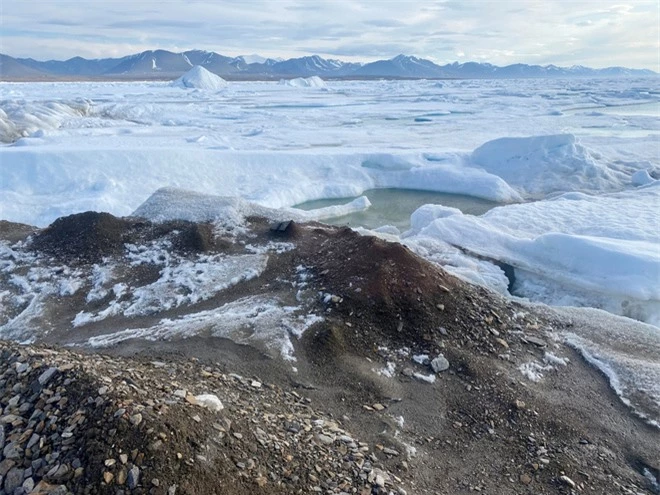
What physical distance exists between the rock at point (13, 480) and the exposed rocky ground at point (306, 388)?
0.04ft

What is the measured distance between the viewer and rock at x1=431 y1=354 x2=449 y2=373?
5336 millimetres

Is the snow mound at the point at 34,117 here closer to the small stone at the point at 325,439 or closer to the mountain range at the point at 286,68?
the small stone at the point at 325,439

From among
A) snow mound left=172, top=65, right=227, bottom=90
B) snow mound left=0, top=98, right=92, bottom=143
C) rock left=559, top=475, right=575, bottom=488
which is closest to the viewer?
rock left=559, top=475, right=575, bottom=488

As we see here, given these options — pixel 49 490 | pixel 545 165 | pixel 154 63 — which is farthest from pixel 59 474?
pixel 154 63

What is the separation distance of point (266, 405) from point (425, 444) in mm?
1362

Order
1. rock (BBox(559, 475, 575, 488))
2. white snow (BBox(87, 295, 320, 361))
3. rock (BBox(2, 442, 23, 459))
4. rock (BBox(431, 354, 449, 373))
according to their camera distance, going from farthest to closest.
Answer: white snow (BBox(87, 295, 320, 361)) < rock (BBox(431, 354, 449, 373)) < rock (BBox(559, 475, 575, 488)) < rock (BBox(2, 442, 23, 459))

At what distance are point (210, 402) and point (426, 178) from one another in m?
13.7

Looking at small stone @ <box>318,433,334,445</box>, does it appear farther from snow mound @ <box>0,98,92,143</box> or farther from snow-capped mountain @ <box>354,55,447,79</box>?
snow-capped mountain @ <box>354,55,447,79</box>

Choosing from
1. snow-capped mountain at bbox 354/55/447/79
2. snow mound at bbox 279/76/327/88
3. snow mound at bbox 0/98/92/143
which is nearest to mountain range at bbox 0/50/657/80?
snow-capped mountain at bbox 354/55/447/79

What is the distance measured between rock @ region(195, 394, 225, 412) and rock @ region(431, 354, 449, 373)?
242 cm

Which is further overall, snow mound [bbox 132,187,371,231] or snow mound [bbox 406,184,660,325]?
snow mound [bbox 132,187,371,231]

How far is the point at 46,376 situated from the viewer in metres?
3.57

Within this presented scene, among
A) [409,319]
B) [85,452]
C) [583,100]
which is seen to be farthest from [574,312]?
[583,100]

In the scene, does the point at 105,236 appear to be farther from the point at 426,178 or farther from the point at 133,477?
the point at 426,178
